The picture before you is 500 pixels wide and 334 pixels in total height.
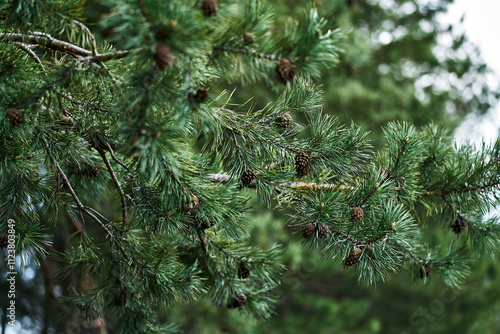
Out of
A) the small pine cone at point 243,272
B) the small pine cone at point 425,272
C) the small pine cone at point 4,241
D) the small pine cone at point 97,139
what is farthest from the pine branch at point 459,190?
the small pine cone at point 4,241

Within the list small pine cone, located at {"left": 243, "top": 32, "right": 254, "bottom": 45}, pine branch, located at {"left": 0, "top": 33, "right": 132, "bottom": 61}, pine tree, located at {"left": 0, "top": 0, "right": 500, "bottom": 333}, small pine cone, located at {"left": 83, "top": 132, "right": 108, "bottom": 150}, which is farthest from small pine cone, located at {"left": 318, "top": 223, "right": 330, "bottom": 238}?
pine branch, located at {"left": 0, "top": 33, "right": 132, "bottom": 61}

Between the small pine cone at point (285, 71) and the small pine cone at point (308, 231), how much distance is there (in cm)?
47

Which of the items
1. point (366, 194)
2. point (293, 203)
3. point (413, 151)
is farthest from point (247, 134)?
point (413, 151)

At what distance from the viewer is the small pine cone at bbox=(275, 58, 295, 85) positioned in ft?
3.03

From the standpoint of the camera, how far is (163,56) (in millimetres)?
837

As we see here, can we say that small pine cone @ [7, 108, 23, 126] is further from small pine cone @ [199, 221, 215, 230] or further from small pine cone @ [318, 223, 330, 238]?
small pine cone @ [318, 223, 330, 238]

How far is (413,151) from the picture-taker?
4.35 feet

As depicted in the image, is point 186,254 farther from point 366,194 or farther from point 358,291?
point 358,291

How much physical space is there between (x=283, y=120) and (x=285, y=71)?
357 millimetres

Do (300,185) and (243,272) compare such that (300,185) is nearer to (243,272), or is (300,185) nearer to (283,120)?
(283,120)

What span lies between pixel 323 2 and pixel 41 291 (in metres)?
3.73

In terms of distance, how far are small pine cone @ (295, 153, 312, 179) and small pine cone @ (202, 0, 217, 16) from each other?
0.55 metres

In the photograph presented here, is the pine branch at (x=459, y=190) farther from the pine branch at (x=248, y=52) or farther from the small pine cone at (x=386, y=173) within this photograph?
the pine branch at (x=248, y=52)

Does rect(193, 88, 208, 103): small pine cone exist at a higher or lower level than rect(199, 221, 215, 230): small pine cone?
higher
